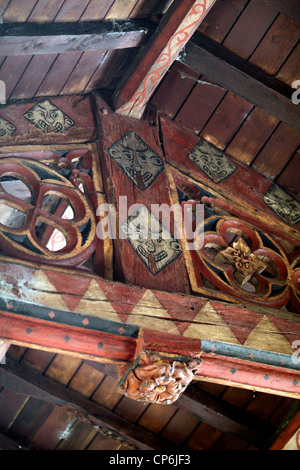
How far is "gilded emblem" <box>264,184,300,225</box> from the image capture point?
359cm

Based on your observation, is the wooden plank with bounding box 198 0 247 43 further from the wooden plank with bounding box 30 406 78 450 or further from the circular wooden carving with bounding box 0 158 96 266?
the wooden plank with bounding box 30 406 78 450

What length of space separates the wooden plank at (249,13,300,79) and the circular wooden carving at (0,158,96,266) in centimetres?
129

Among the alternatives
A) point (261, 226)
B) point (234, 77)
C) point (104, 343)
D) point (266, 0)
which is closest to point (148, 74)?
point (234, 77)

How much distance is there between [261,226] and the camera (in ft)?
11.4

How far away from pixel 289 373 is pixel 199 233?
81cm

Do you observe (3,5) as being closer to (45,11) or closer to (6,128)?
(45,11)

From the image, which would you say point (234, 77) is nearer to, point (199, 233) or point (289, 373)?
point (199, 233)

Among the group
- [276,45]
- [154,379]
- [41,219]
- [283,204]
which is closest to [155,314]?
[154,379]

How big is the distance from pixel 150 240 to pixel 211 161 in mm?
823

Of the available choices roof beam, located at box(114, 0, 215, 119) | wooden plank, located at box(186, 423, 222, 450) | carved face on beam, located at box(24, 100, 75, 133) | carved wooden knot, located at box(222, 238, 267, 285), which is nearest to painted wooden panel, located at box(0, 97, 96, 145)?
carved face on beam, located at box(24, 100, 75, 133)

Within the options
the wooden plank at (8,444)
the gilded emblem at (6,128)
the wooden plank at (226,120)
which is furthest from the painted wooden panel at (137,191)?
the wooden plank at (8,444)

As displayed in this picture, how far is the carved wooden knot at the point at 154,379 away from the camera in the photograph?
252cm

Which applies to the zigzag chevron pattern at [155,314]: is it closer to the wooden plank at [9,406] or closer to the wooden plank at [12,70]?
the wooden plank at [12,70]

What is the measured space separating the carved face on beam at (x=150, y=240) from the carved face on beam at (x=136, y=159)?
21 centimetres
